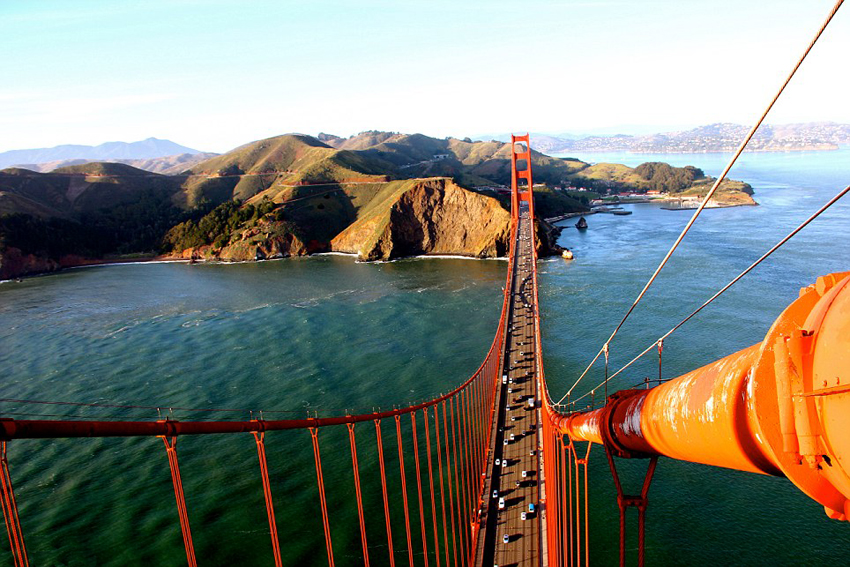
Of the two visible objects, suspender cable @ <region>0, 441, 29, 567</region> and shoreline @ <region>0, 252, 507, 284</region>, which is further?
shoreline @ <region>0, 252, 507, 284</region>

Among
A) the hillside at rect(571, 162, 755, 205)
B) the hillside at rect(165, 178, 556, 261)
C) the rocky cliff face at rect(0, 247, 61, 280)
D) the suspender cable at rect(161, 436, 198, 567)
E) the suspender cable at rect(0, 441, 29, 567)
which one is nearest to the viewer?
the suspender cable at rect(0, 441, 29, 567)

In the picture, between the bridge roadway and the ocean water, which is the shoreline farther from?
the bridge roadway

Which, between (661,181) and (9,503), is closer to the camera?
(9,503)

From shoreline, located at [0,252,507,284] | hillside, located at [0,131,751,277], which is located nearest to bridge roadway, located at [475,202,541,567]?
shoreline, located at [0,252,507,284]

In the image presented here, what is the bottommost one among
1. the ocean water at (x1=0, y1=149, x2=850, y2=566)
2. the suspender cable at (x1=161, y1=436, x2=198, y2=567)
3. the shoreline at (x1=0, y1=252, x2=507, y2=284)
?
the ocean water at (x1=0, y1=149, x2=850, y2=566)

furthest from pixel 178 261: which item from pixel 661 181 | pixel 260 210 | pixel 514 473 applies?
pixel 661 181

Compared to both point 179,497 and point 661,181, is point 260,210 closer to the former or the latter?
point 179,497
